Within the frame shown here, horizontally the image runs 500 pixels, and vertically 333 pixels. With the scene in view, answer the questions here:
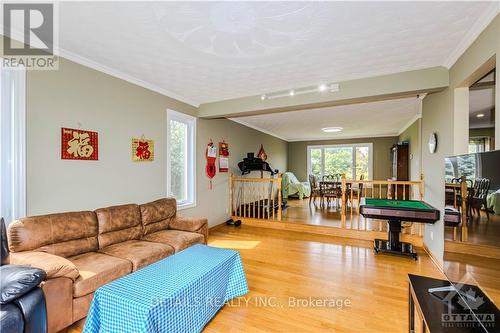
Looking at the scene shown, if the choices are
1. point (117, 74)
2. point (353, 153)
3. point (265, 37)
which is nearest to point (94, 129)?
point (117, 74)

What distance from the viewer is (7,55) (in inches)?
87.1

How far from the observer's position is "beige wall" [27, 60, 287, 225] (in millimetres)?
2400

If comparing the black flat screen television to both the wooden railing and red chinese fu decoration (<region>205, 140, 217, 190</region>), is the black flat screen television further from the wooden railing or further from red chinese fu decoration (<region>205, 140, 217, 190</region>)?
red chinese fu decoration (<region>205, 140, 217, 190</region>)

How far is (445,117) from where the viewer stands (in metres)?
2.98

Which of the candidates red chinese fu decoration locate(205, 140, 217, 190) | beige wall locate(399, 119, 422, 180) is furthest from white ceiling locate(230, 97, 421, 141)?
red chinese fu decoration locate(205, 140, 217, 190)

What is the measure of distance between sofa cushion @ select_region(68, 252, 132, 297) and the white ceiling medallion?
310cm

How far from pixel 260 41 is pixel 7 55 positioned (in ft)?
8.03

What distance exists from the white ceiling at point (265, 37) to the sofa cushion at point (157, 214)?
1843 millimetres

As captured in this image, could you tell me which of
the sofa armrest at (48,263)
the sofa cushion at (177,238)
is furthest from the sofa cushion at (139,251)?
the sofa armrest at (48,263)

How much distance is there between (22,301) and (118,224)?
135 centimetres

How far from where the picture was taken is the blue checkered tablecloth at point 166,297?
1453mm

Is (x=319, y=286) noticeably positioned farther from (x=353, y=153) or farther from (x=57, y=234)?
(x=353, y=153)

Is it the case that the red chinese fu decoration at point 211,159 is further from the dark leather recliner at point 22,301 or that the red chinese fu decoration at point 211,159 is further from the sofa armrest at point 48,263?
the dark leather recliner at point 22,301

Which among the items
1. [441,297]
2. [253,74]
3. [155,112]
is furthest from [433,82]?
[155,112]
